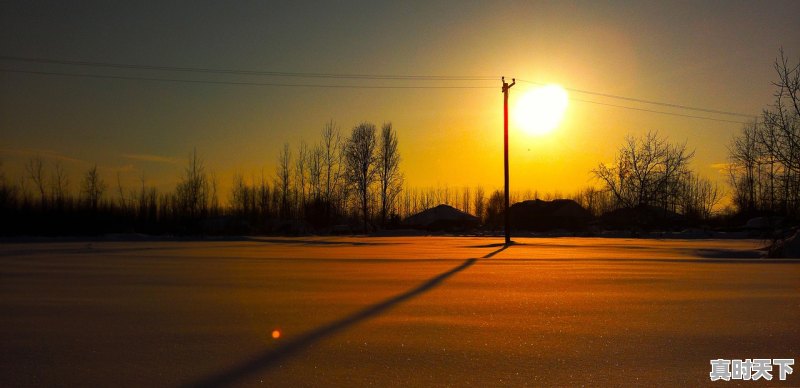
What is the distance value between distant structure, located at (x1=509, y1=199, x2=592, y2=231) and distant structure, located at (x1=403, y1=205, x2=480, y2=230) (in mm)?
6553

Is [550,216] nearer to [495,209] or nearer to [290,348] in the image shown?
[495,209]

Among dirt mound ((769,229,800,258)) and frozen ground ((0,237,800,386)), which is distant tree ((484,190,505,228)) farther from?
frozen ground ((0,237,800,386))

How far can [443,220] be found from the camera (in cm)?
6475

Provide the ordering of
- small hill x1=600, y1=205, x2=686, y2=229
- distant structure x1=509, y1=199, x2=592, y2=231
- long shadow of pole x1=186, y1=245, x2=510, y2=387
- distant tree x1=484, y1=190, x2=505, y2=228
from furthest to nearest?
distant tree x1=484, y1=190, x2=505, y2=228 → distant structure x1=509, y1=199, x2=592, y2=231 → small hill x1=600, y1=205, x2=686, y2=229 → long shadow of pole x1=186, y1=245, x2=510, y2=387

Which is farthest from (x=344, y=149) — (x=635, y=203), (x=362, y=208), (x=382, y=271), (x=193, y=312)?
(x=193, y=312)

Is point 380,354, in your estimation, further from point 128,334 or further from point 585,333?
point 128,334

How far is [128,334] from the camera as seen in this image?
4797mm

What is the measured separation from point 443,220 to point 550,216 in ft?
39.3

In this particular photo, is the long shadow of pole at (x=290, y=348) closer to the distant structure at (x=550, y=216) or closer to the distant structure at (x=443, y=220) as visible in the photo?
the distant structure at (x=550, y=216)

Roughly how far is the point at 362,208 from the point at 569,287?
161ft

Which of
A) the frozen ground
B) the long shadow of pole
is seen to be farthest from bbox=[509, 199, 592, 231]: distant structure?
the long shadow of pole

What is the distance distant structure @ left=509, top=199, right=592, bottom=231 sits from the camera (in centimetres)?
5691

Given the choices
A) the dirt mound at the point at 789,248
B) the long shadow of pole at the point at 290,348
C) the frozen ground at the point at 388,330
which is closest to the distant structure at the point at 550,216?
the dirt mound at the point at 789,248

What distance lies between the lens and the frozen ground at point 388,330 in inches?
144
